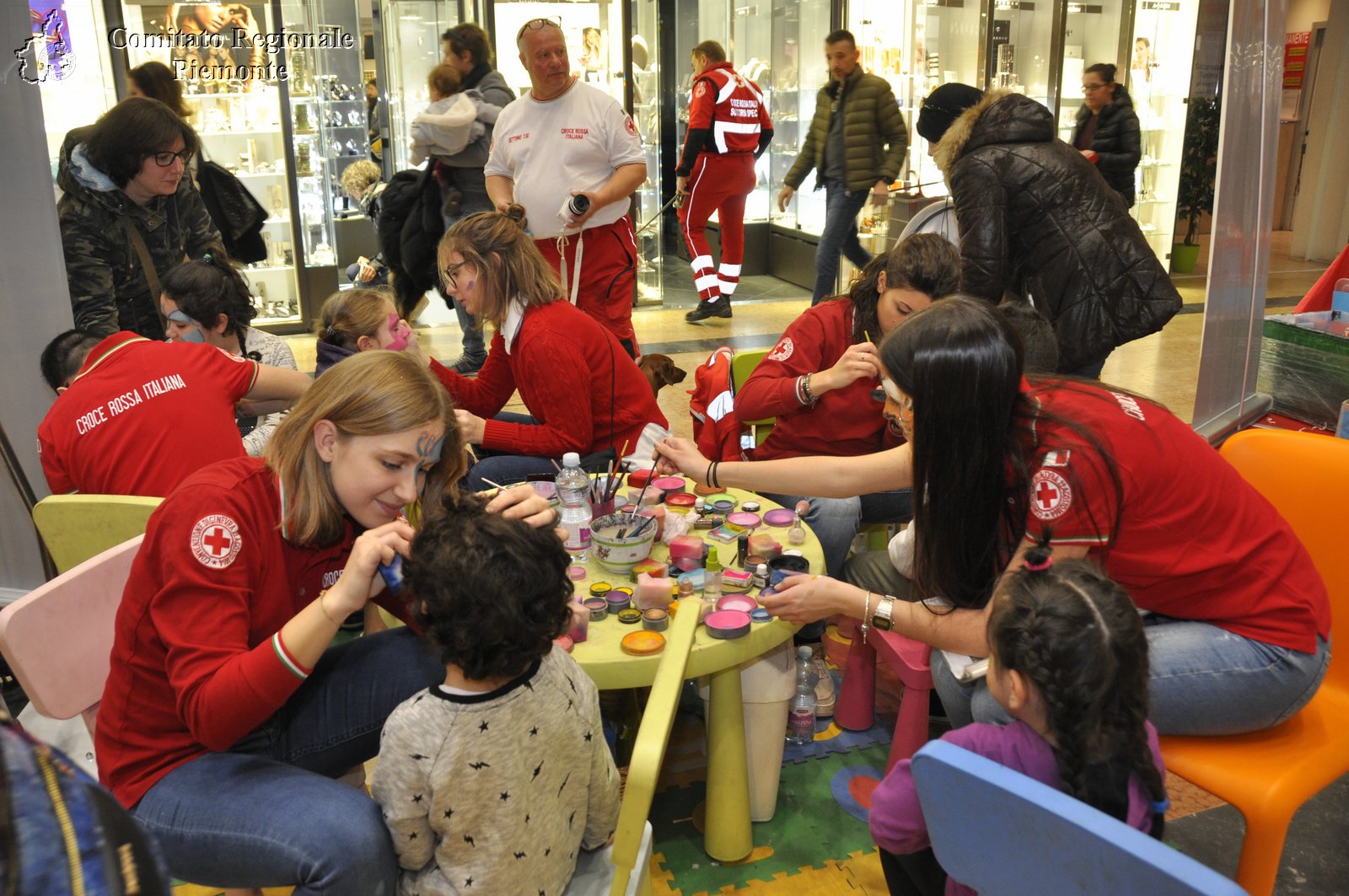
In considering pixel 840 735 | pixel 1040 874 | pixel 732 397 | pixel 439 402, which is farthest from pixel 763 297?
pixel 1040 874

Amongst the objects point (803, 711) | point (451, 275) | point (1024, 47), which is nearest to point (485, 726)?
point (803, 711)

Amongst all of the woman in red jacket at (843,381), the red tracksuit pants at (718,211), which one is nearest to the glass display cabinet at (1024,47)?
the red tracksuit pants at (718,211)

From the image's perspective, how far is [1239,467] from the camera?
2123 mm

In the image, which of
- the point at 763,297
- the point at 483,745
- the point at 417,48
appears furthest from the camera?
the point at 763,297

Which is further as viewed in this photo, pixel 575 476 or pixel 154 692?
pixel 575 476

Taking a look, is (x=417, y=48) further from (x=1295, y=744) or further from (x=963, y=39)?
(x=1295, y=744)

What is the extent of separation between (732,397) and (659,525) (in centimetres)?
79

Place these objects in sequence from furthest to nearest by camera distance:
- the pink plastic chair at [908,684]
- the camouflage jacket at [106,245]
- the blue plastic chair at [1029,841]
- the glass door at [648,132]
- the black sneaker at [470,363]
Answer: the glass door at [648,132] < the black sneaker at [470,363] < the camouflage jacket at [106,245] < the pink plastic chair at [908,684] < the blue plastic chair at [1029,841]

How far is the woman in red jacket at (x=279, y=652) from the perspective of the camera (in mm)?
1465

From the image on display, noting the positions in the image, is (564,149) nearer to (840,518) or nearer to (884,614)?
(840,518)

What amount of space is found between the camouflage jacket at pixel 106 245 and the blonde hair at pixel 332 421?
6.31ft

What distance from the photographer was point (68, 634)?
1.70 metres

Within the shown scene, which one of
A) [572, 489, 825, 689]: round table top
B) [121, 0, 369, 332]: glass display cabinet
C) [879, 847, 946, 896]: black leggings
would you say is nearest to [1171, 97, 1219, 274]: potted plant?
[121, 0, 369, 332]: glass display cabinet

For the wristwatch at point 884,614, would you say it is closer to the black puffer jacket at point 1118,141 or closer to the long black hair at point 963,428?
the long black hair at point 963,428
